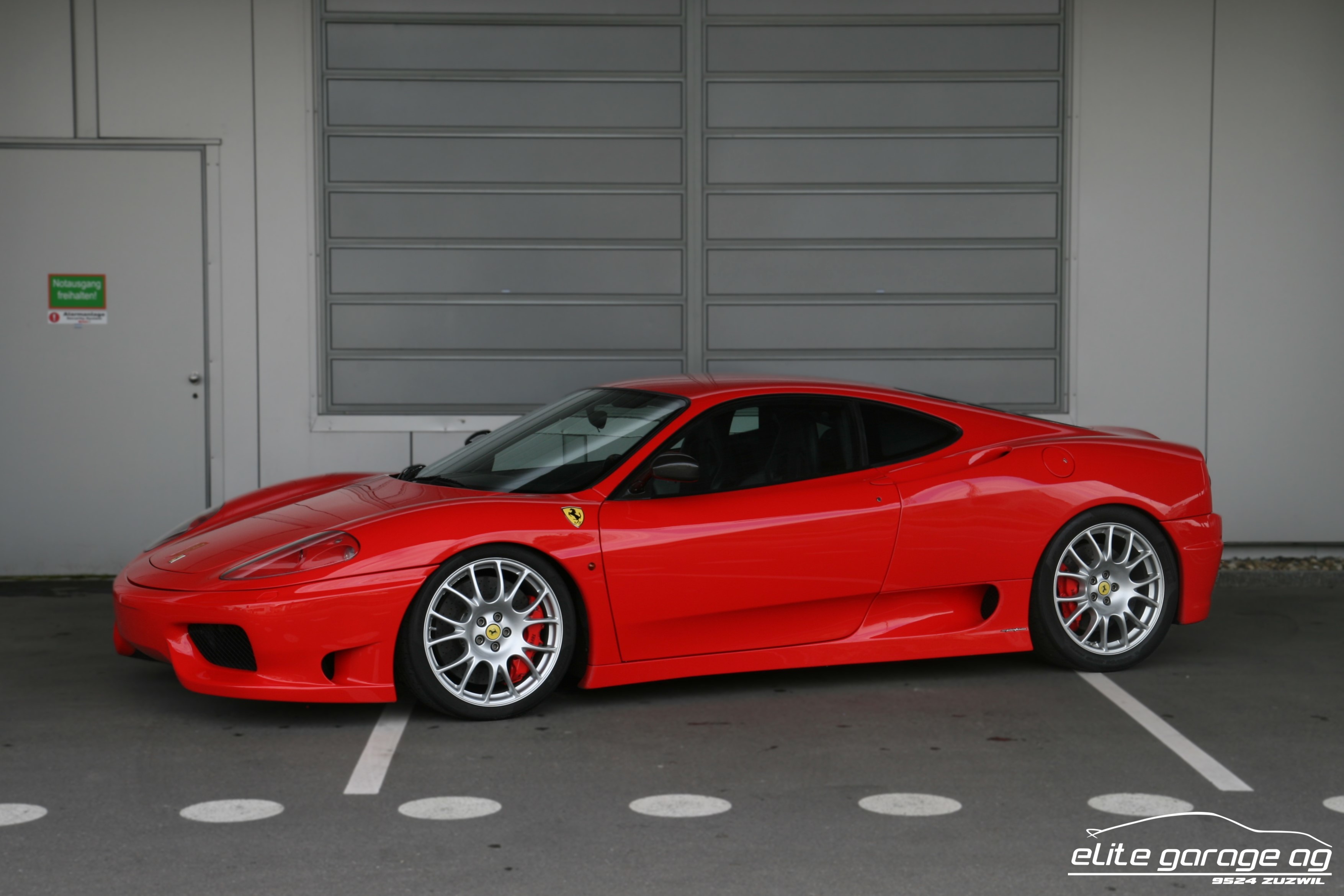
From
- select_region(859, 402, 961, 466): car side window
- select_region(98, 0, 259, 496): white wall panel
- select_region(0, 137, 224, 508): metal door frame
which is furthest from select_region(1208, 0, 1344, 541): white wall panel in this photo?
select_region(0, 137, 224, 508): metal door frame

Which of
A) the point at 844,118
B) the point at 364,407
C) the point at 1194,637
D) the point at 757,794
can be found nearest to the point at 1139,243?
the point at 844,118

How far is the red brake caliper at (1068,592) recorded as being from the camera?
5582 millimetres

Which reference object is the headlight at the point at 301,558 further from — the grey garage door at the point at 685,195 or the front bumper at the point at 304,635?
the grey garage door at the point at 685,195

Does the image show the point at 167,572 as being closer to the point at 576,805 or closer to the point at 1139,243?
the point at 576,805

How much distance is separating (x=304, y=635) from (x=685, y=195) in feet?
15.5

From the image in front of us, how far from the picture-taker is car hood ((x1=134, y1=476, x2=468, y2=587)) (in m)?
4.93

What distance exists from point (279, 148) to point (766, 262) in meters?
2.99

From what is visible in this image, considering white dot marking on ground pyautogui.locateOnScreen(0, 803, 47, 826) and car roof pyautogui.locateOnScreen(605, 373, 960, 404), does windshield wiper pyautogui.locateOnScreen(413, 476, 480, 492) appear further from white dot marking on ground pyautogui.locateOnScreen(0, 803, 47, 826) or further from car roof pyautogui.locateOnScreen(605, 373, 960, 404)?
white dot marking on ground pyautogui.locateOnScreen(0, 803, 47, 826)

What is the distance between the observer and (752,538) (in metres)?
5.11

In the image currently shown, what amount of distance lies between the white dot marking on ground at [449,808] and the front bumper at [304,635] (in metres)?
0.78

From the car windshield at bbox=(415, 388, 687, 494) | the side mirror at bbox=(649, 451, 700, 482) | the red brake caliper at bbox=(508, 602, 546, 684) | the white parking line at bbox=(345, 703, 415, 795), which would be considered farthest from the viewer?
the car windshield at bbox=(415, 388, 687, 494)

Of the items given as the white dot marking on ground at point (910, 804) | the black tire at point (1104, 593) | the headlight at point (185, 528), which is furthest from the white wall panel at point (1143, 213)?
the headlight at point (185, 528)

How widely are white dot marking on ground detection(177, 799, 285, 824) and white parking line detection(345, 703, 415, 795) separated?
24 cm

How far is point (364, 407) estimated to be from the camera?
8.60 m
